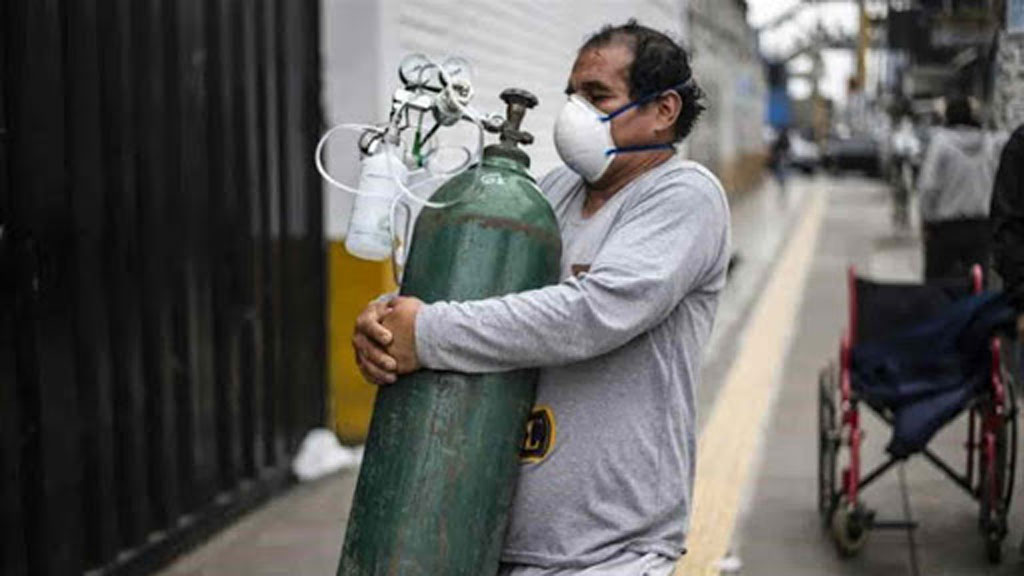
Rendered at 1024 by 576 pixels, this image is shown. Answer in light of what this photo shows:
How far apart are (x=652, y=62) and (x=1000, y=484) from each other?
3.41m

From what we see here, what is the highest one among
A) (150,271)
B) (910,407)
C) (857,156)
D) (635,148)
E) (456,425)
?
(635,148)

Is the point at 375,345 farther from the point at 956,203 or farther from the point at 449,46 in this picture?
the point at 956,203

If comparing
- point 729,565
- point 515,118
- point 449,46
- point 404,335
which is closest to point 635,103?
point 515,118

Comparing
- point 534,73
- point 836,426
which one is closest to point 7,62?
point 836,426

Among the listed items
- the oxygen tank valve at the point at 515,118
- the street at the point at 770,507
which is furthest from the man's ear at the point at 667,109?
the street at the point at 770,507

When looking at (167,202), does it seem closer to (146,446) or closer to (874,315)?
(146,446)

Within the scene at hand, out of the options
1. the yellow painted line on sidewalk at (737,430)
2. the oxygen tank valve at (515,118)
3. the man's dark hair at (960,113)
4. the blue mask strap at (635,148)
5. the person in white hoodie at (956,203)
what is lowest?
the yellow painted line on sidewalk at (737,430)

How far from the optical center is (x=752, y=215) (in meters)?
→ 27.8

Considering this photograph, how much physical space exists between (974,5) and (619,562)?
33.3 ft

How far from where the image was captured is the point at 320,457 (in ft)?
22.8

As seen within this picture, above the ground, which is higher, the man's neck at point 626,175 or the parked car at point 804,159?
the man's neck at point 626,175

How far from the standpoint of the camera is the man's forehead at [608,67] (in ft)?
8.52

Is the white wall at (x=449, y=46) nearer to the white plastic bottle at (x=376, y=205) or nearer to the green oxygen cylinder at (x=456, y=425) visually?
the white plastic bottle at (x=376, y=205)

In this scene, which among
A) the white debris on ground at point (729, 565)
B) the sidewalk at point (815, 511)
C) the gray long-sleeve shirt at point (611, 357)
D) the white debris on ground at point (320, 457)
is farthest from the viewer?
the white debris on ground at point (320, 457)
